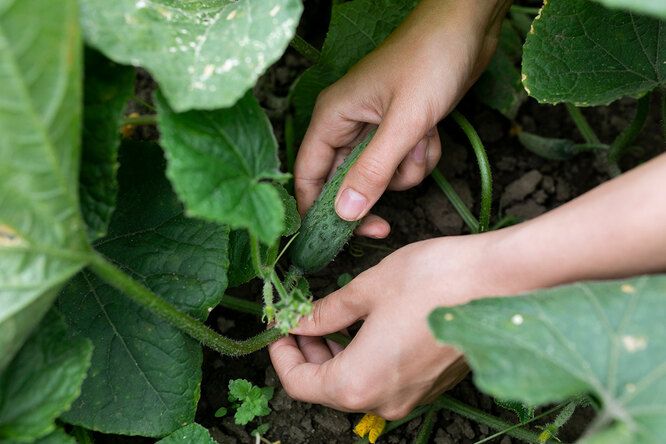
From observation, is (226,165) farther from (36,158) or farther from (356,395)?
(356,395)

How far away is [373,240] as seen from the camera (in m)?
2.32

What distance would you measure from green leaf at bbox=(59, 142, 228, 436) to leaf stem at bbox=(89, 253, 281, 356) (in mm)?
87

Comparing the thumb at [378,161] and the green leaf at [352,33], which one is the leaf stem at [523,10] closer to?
the green leaf at [352,33]

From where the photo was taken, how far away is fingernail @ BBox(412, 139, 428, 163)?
2.02 meters

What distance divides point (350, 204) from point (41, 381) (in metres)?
0.92

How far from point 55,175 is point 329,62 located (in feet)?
3.90

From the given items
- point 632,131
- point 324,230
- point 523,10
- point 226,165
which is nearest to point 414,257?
point 324,230

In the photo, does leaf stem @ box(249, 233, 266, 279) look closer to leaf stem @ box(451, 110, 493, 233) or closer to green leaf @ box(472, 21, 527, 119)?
leaf stem @ box(451, 110, 493, 233)

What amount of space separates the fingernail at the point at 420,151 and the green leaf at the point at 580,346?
874 millimetres

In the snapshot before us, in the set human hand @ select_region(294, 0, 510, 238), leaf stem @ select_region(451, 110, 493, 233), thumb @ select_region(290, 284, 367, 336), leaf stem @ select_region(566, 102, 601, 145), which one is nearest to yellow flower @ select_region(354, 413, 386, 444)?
thumb @ select_region(290, 284, 367, 336)

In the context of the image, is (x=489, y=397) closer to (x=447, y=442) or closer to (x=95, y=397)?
(x=447, y=442)

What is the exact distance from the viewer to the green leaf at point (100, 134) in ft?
4.50

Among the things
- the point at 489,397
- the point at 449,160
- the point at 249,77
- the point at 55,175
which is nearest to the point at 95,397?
the point at 55,175

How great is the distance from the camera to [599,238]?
124 cm
